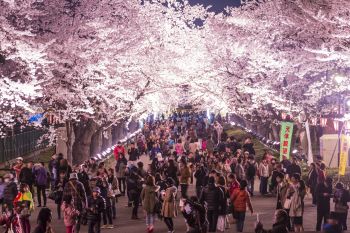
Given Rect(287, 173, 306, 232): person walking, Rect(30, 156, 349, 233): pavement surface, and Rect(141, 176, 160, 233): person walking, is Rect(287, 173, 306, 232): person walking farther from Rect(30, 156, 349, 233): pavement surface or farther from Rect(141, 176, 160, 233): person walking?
Rect(141, 176, 160, 233): person walking

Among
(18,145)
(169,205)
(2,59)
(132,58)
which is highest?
(132,58)

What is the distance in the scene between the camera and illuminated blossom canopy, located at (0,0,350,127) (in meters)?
23.9

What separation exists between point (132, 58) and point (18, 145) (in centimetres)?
1084

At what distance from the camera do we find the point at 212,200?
16.7 metres

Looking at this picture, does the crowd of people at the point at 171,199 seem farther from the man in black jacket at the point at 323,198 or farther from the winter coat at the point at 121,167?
the winter coat at the point at 121,167

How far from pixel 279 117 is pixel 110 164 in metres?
9.95

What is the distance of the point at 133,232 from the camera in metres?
17.6

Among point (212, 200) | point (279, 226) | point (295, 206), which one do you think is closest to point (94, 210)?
point (212, 200)

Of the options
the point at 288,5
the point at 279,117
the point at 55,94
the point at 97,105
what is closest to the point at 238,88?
the point at 279,117

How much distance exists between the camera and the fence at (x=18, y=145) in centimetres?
3419

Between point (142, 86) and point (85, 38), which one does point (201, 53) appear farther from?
point (85, 38)

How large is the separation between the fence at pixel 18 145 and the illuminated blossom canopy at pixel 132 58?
6.70 m

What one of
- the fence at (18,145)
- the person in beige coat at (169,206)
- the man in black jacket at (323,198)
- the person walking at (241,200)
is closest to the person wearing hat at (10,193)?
Answer: the person in beige coat at (169,206)

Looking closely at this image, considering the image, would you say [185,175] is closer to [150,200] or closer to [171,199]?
[150,200]
